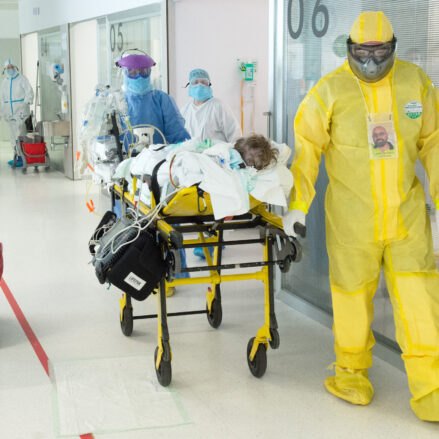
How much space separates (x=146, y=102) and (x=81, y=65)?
565cm

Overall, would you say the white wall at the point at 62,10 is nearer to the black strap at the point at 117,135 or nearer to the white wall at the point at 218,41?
the white wall at the point at 218,41

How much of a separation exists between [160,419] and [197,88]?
318 centimetres

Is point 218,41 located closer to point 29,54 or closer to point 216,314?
point 216,314

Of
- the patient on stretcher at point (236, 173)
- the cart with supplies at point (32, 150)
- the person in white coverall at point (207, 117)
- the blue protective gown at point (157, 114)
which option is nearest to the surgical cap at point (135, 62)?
the blue protective gown at point (157, 114)

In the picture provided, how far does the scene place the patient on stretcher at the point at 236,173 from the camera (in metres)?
2.70

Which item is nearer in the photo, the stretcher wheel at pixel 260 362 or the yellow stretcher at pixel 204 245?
the yellow stretcher at pixel 204 245

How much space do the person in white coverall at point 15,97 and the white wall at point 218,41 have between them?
5024mm

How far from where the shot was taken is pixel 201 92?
17.5ft

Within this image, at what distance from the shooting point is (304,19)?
3.84 metres

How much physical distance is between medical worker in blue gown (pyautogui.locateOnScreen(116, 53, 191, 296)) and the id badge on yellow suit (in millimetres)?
1805

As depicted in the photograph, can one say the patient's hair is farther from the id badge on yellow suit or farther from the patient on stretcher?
the id badge on yellow suit

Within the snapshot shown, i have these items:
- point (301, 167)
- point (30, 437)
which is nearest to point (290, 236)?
point (301, 167)

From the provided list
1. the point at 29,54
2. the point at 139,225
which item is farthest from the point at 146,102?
the point at 29,54

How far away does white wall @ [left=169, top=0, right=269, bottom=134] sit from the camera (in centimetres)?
641
